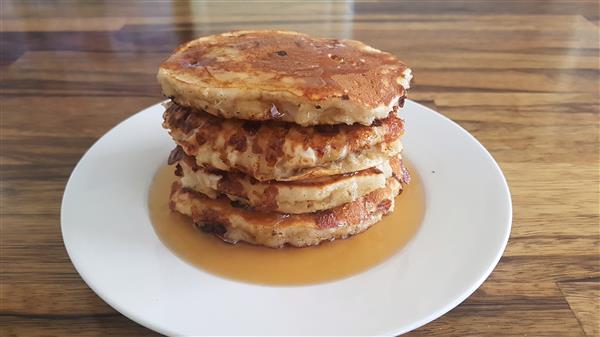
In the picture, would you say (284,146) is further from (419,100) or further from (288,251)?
(419,100)

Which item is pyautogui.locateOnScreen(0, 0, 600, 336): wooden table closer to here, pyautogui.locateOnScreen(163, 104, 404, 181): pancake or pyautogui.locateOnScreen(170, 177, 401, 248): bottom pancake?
pyautogui.locateOnScreen(170, 177, 401, 248): bottom pancake

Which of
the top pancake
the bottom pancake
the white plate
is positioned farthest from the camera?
the bottom pancake

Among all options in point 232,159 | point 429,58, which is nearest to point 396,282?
point 232,159

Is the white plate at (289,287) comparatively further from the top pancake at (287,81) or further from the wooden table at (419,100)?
the top pancake at (287,81)

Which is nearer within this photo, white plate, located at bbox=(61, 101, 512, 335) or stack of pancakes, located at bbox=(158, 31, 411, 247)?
white plate, located at bbox=(61, 101, 512, 335)

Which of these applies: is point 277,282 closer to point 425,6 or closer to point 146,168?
point 146,168

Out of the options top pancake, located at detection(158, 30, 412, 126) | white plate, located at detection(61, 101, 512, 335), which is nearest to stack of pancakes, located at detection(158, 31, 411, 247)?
top pancake, located at detection(158, 30, 412, 126)

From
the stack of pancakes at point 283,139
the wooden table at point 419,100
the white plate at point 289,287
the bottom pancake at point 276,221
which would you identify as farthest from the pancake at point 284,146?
the wooden table at point 419,100

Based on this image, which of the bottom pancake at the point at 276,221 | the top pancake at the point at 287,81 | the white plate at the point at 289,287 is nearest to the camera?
the white plate at the point at 289,287
